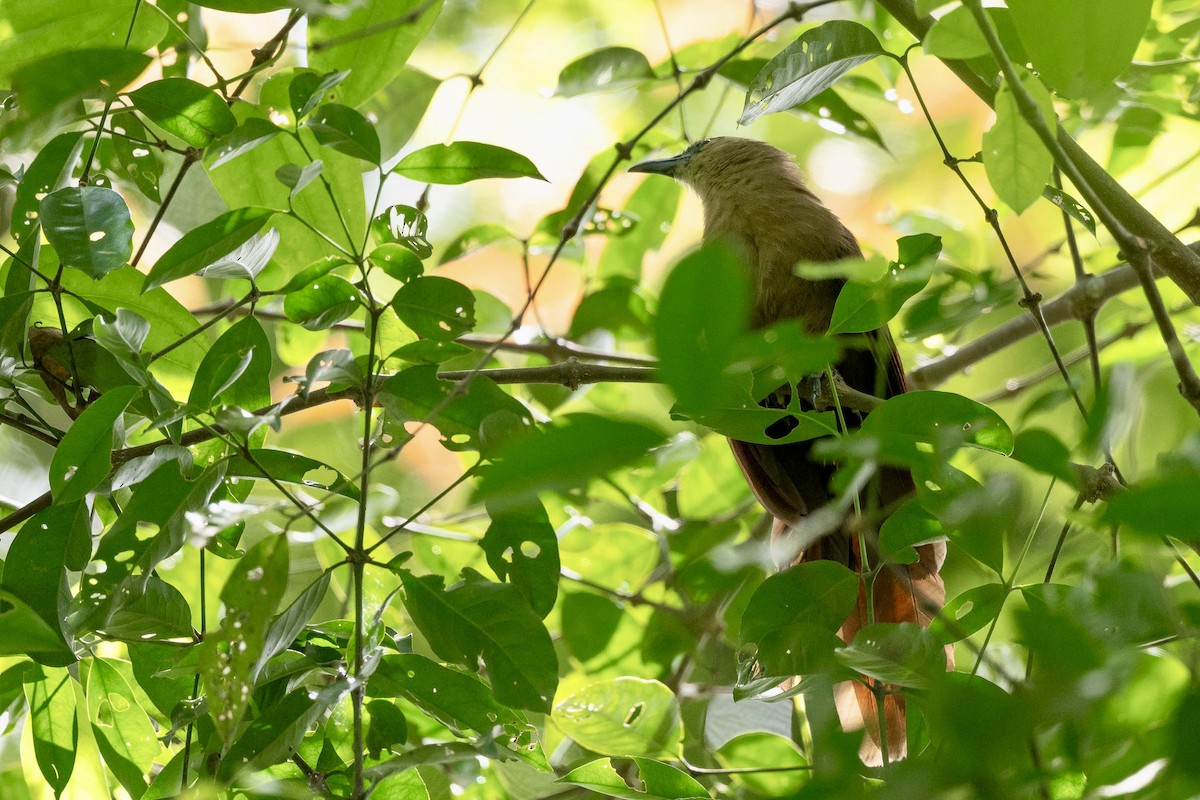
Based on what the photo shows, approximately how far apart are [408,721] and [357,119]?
0.61m

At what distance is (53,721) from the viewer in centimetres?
101

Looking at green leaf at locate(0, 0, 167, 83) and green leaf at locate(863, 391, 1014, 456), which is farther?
green leaf at locate(0, 0, 167, 83)

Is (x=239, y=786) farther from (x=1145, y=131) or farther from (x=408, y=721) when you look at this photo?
(x=1145, y=131)

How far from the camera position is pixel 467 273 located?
9.60 ft

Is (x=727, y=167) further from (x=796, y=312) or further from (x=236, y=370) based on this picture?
(x=236, y=370)

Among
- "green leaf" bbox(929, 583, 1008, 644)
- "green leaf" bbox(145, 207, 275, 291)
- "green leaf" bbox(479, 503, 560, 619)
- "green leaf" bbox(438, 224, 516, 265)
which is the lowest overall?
"green leaf" bbox(929, 583, 1008, 644)

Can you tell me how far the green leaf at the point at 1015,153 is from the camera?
0.73m

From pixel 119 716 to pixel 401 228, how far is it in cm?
58

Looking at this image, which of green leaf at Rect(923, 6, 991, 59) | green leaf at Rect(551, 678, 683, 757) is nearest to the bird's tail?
green leaf at Rect(551, 678, 683, 757)

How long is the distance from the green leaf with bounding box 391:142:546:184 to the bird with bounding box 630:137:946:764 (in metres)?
0.57

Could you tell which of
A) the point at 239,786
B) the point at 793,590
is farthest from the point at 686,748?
the point at 239,786

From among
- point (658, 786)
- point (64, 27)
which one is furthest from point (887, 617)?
point (64, 27)

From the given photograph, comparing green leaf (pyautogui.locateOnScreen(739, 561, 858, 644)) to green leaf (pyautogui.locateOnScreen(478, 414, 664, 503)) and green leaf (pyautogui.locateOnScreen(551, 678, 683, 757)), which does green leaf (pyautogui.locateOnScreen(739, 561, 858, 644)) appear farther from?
green leaf (pyautogui.locateOnScreen(478, 414, 664, 503))

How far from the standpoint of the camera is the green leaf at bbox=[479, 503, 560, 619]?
926mm
